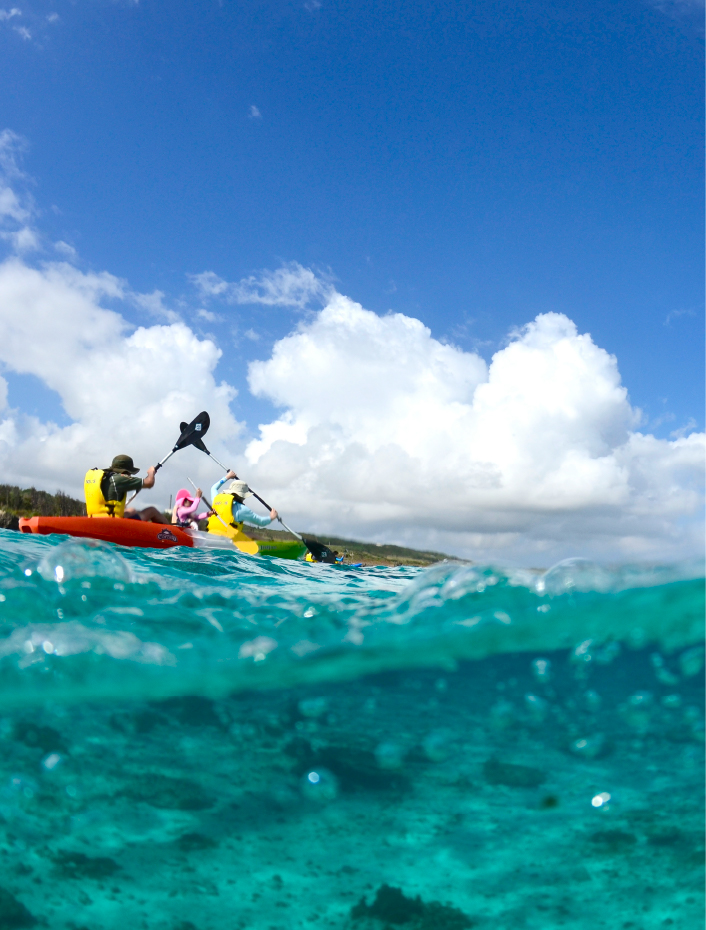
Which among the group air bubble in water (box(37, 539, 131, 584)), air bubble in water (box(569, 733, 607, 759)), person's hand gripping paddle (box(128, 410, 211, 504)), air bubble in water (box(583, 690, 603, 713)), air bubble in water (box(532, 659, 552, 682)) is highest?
person's hand gripping paddle (box(128, 410, 211, 504))

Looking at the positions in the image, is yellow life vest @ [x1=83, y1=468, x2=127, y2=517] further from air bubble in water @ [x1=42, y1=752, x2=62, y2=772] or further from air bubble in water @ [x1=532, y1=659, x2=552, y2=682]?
air bubble in water @ [x1=532, y1=659, x2=552, y2=682]

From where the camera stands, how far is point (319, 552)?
47.1ft

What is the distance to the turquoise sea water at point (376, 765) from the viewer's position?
2.55m

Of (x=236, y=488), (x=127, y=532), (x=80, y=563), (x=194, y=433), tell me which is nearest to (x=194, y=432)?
(x=194, y=433)

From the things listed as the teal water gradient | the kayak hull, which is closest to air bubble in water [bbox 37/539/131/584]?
the teal water gradient

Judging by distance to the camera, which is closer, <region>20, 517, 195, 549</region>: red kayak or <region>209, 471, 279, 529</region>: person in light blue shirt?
<region>20, 517, 195, 549</region>: red kayak

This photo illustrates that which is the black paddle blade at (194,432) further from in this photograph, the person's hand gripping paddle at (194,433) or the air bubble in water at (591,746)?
the air bubble in water at (591,746)

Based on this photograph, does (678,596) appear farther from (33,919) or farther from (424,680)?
(33,919)

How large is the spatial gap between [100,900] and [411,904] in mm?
1389

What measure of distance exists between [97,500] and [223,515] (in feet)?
9.40

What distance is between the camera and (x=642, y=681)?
2801 millimetres

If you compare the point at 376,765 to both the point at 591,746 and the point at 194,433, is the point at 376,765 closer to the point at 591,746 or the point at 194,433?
the point at 591,746

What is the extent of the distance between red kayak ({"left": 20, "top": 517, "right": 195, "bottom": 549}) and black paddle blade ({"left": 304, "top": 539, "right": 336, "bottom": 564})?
4452 millimetres

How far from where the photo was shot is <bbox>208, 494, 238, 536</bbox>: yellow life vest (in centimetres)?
1263
